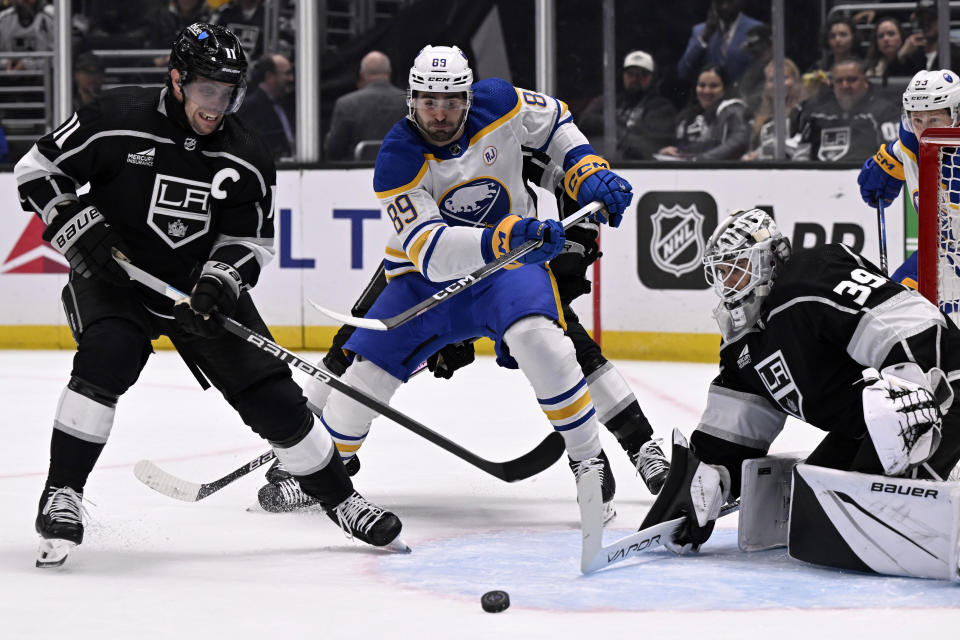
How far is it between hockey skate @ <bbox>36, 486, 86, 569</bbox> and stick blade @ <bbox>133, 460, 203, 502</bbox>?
494 millimetres

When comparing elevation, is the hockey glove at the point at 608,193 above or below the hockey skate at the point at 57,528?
above

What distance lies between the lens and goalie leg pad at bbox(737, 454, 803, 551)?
291 cm

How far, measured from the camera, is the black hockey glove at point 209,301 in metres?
2.84

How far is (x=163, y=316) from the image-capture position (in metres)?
2.98

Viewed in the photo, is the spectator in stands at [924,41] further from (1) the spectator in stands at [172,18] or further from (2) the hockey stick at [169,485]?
(2) the hockey stick at [169,485]

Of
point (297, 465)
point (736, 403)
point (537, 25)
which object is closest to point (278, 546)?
point (297, 465)

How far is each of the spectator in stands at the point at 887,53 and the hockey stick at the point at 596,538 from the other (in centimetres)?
401

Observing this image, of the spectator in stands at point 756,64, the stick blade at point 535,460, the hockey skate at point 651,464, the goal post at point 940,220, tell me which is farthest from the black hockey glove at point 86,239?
the spectator in stands at point 756,64

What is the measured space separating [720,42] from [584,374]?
10.7 feet

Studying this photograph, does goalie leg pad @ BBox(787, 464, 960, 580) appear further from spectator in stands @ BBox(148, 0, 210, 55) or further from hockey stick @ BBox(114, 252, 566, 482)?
spectator in stands @ BBox(148, 0, 210, 55)

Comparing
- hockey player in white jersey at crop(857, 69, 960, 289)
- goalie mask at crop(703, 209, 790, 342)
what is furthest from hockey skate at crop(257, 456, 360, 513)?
hockey player in white jersey at crop(857, 69, 960, 289)

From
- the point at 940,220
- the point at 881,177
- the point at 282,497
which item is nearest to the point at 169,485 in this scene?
the point at 282,497

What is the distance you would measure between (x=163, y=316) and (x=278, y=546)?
0.55 m

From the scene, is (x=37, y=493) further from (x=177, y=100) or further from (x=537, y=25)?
(x=537, y=25)
